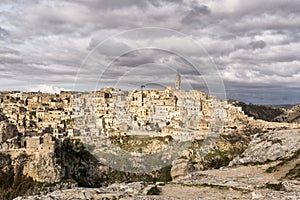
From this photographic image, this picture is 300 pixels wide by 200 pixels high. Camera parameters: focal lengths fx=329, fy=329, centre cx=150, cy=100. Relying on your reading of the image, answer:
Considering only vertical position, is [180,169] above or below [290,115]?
below

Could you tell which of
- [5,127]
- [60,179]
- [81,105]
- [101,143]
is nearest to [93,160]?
[101,143]

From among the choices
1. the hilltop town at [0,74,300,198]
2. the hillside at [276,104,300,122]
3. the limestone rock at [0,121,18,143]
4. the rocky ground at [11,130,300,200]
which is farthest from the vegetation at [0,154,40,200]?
the hillside at [276,104,300,122]

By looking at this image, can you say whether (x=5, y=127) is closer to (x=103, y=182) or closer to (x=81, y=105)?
(x=103, y=182)

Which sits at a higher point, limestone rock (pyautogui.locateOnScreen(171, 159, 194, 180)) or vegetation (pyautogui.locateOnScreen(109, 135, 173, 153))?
limestone rock (pyautogui.locateOnScreen(171, 159, 194, 180))

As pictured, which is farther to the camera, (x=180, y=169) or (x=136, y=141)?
(x=136, y=141)

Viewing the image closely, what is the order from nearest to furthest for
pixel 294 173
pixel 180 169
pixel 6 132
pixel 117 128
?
pixel 294 173
pixel 180 169
pixel 6 132
pixel 117 128

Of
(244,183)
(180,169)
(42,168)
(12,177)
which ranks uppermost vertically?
(244,183)

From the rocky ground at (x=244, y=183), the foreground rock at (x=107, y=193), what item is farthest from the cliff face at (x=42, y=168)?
the foreground rock at (x=107, y=193)

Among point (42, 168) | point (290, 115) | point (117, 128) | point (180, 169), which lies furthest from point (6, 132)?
point (290, 115)

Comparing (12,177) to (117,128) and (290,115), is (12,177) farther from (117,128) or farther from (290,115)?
(290,115)

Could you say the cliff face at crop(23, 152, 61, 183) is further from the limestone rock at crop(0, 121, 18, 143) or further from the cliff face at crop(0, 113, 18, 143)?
the limestone rock at crop(0, 121, 18, 143)

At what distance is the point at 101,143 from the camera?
172 feet

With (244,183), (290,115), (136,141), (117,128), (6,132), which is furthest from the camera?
(290,115)

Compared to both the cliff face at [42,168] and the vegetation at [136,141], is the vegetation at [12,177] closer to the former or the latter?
the cliff face at [42,168]
